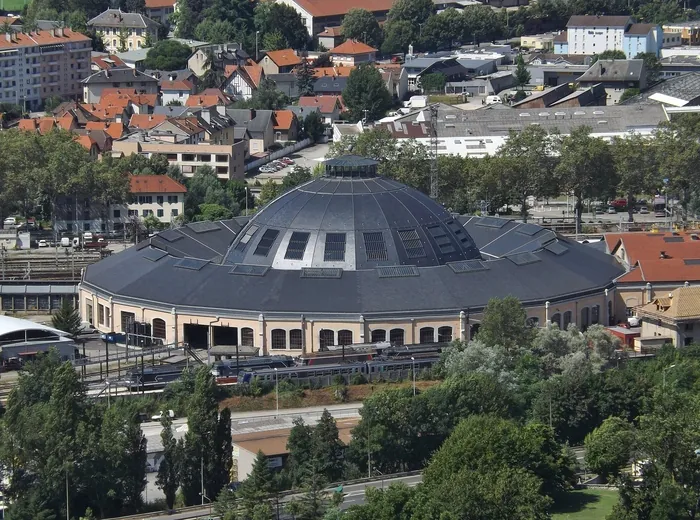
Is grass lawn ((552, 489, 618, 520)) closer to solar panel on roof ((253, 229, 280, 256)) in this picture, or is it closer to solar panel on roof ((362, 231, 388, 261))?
solar panel on roof ((362, 231, 388, 261))

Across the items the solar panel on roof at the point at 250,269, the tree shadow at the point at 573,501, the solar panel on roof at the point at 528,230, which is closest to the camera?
the tree shadow at the point at 573,501

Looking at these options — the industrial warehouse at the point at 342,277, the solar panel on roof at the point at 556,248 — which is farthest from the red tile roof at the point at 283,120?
the solar panel on roof at the point at 556,248

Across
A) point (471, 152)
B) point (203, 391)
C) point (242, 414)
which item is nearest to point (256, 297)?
point (242, 414)

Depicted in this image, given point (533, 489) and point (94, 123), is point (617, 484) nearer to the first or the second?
point (533, 489)

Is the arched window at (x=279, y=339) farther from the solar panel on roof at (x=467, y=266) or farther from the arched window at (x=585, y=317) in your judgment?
the arched window at (x=585, y=317)

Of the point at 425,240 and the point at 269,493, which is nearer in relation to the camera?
the point at 269,493

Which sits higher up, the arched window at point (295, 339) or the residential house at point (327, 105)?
the residential house at point (327, 105)

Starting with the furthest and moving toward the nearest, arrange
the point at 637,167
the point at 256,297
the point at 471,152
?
the point at 471,152
the point at 637,167
the point at 256,297

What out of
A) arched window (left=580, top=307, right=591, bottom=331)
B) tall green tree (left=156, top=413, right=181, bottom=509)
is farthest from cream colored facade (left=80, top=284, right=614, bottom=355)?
tall green tree (left=156, top=413, right=181, bottom=509)
